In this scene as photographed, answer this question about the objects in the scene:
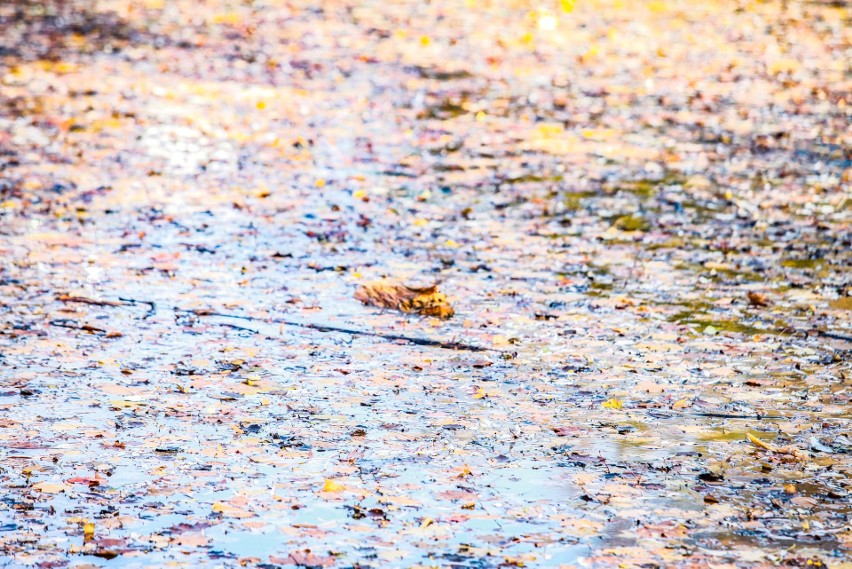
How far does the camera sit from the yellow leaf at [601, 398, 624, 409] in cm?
544

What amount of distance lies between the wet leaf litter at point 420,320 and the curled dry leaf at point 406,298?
0.02 meters

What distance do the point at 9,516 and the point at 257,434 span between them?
1.11 m

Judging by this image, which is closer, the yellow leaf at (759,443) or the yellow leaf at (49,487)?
the yellow leaf at (49,487)

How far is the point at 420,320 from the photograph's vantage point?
6.56m

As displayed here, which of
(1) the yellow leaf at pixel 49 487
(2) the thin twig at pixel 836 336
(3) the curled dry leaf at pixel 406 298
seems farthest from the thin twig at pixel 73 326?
(2) the thin twig at pixel 836 336

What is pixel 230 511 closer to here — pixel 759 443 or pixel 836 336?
pixel 759 443

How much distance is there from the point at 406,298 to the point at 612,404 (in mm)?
1655

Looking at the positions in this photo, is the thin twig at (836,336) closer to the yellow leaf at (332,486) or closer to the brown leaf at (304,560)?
the yellow leaf at (332,486)

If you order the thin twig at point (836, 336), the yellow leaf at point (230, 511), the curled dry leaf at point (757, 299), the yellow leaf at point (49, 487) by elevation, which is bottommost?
the yellow leaf at point (49, 487)

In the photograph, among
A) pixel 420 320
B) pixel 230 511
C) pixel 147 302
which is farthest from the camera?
pixel 147 302

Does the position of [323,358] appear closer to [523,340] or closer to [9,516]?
A: [523,340]

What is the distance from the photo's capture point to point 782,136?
36.6 ft

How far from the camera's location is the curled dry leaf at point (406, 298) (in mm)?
6625

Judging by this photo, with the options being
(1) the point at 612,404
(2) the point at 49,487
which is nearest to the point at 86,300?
(2) the point at 49,487
